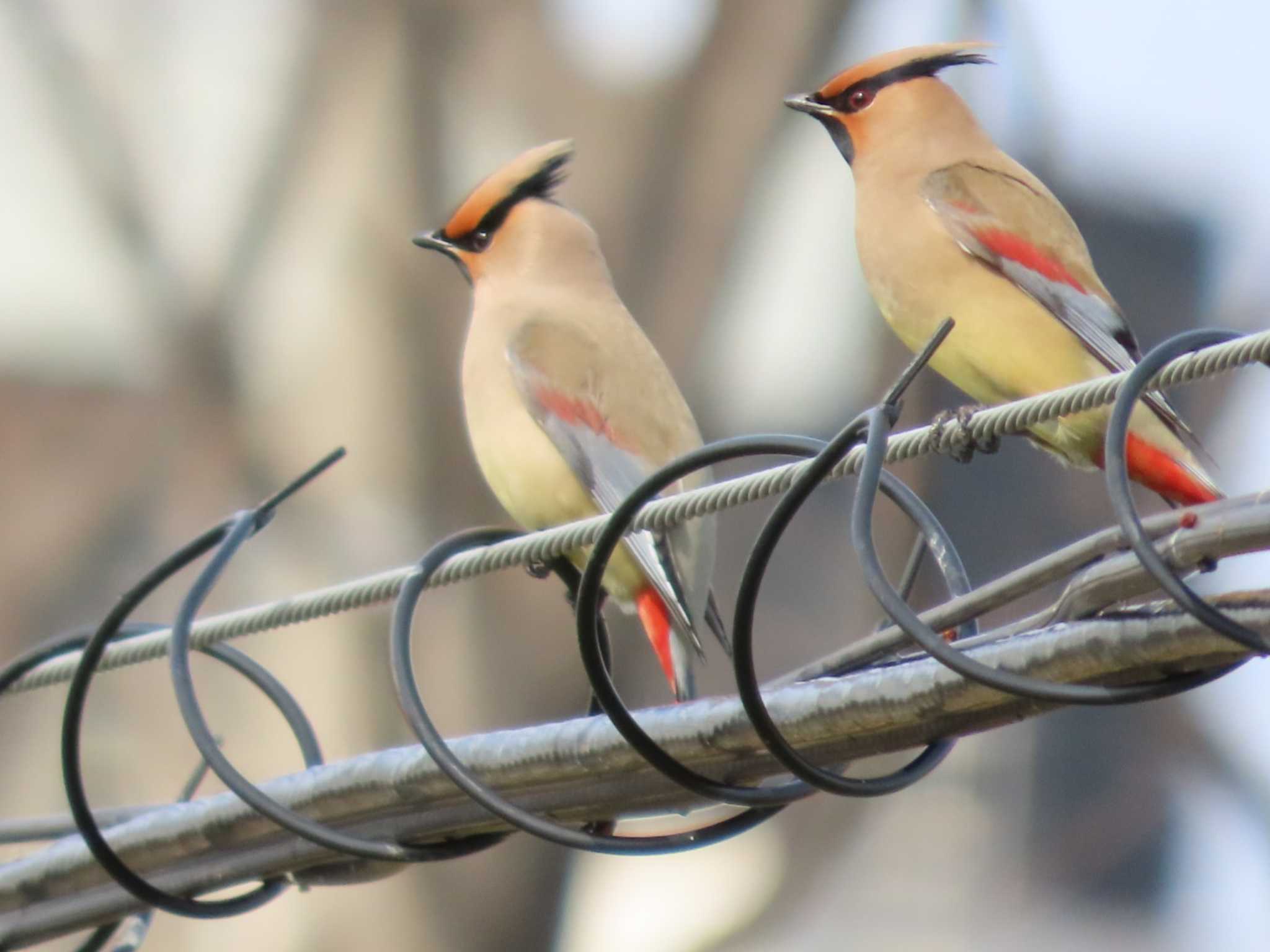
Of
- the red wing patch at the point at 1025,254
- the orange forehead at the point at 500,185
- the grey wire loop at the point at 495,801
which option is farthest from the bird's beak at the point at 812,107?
the grey wire loop at the point at 495,801

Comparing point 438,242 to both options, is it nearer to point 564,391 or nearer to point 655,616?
point 564,391

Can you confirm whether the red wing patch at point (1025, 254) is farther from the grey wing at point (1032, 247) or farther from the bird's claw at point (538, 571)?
the bird's claw at point (538, 571)

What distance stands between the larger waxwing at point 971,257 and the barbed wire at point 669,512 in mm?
740

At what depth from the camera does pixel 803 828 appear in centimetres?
866

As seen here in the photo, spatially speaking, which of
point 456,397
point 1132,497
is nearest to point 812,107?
point 1132,497

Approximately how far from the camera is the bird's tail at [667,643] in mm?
3281

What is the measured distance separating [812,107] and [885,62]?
15 cm

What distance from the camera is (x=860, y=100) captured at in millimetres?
3643

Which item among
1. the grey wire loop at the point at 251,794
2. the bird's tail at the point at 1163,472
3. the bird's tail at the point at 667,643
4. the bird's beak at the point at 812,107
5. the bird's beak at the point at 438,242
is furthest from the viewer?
the bird's beak at the point at 438,242

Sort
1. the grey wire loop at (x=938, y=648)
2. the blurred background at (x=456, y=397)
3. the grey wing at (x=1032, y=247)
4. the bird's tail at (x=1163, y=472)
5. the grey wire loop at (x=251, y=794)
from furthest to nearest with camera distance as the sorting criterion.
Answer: the blurred background at (x=456, y=397) < the grey wing at (x=1032, y=247) < the bird's tail at (x=1163, y=472) < the grey wire loop at (x=251, y=794) < the grey wire loop at (x=938, y=648)

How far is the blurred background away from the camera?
7.92 meters

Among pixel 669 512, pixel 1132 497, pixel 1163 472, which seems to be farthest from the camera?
pixel 1163 472

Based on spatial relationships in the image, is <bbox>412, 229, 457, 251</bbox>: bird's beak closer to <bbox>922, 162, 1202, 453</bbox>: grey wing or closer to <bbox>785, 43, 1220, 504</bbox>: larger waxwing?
<bbox>785, 43, 1220, 504</bbox>: larger waxwing

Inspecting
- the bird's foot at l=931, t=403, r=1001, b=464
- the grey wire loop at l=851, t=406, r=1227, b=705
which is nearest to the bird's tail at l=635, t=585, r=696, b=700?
the bird's foot at l=931, t=403, r=1001, b=464
